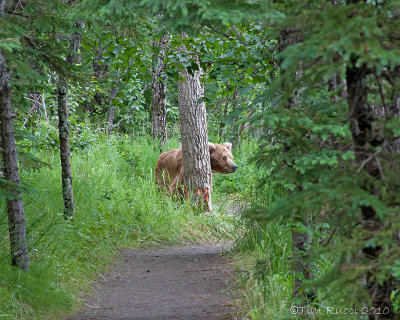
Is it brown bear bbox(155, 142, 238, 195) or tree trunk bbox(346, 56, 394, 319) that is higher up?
tree trunk bbox(346, 56, 394, 319)

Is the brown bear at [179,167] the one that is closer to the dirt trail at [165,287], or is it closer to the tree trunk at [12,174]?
the dirt trail at [165,287]

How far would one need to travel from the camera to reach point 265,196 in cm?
665

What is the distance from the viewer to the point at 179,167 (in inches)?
393

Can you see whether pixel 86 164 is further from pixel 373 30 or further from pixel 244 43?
pixel 373 30

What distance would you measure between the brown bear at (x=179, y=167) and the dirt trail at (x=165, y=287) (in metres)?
1.93

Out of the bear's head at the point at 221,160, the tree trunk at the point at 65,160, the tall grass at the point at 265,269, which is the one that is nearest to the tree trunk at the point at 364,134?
the tall grass at the point at 265,269

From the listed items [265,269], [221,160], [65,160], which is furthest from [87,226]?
[221,160]

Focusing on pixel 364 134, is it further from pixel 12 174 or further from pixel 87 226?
pixel 87 226

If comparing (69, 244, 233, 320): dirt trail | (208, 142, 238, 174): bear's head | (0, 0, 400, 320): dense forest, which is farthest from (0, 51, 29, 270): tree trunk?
(208, 142, 238, 174): bear's head

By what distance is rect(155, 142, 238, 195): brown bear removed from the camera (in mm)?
9727

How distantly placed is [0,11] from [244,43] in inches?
111

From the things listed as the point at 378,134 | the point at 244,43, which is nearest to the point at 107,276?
the point at 244,43

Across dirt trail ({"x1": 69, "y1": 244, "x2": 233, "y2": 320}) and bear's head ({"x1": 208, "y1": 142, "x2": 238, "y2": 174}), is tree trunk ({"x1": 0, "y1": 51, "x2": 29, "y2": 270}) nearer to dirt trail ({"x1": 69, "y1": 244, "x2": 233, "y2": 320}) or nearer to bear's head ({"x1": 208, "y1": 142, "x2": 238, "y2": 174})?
dirt trail ({"x1": 69, "y1": 244, "x2": 233, "y2": 320})

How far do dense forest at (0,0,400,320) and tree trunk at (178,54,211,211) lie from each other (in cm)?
3
